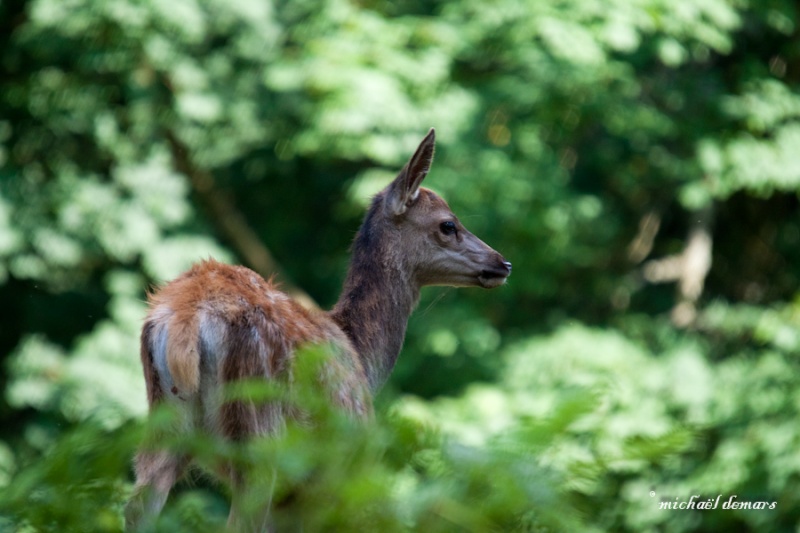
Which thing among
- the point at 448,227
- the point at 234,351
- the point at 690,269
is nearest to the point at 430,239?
the point at 448,227

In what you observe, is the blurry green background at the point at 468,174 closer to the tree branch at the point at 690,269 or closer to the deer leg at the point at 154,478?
the tree branch at the point at 690,269

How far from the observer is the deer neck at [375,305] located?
474 centimetres

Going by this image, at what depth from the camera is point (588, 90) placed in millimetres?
10273

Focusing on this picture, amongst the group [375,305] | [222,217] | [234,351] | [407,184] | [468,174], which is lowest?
[222,217]

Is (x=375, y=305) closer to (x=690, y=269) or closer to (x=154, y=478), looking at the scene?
(x=154, y=478)

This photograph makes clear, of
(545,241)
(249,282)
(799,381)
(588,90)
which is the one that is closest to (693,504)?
(799,381)

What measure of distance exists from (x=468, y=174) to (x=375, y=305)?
4.87 m

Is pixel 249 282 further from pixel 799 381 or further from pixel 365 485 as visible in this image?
pixel 799 381

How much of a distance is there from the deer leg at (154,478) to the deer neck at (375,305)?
133 centimetres

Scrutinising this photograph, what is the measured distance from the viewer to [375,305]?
4.85 m

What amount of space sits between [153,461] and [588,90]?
7682mm
